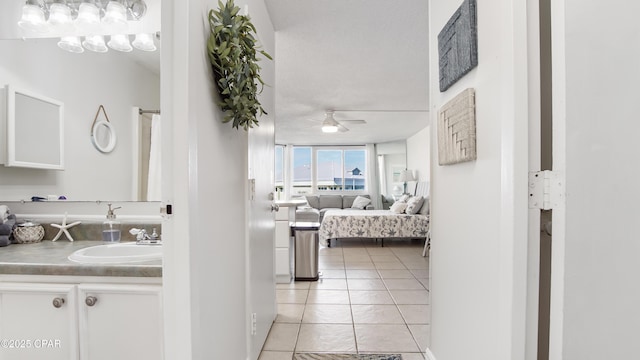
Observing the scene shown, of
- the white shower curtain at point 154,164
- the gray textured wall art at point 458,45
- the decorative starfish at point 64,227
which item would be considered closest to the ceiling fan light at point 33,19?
the white shower curtain at point 154,164

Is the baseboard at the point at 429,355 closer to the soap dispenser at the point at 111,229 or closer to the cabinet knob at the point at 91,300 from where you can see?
the cabinet knob at the point at 91,300

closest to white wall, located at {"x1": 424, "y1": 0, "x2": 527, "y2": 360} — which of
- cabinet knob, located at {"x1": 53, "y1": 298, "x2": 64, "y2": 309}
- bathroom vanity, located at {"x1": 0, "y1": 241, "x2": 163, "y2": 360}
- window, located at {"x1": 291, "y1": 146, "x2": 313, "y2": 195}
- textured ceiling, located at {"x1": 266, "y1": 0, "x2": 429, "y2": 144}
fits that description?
textured ceiling, located at {"x1": 266, "y1": 0, "x2": 429, "y2": 144}

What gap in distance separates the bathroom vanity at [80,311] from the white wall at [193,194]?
0.18m

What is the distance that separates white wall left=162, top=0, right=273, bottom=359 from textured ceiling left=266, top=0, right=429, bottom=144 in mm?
1370

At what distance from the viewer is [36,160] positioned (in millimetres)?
1659

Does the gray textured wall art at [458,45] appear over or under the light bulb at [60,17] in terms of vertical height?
under

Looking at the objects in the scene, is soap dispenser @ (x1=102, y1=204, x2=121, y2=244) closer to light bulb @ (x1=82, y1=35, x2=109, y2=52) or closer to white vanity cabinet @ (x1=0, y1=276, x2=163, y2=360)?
white vanity cabinet @ (x1=0, y1=276, x2=163, y2=360)

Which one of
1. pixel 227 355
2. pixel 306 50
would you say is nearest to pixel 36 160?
pixel 227 355

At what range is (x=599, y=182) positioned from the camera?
80cm

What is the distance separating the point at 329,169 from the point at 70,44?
7.88m

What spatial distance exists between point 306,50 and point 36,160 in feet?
7.33

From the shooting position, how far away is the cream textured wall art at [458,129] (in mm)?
1192

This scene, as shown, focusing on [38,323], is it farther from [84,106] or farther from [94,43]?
[94,43]

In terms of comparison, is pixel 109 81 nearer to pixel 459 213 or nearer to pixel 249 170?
pixel 249 170
